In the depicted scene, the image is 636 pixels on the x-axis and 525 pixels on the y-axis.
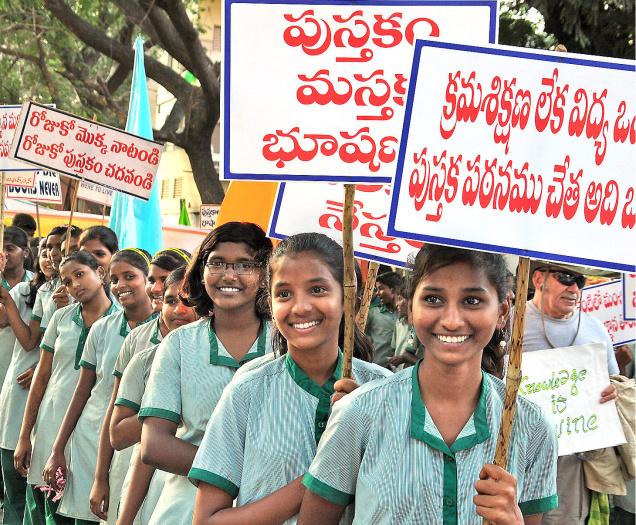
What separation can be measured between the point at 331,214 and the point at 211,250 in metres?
0.82

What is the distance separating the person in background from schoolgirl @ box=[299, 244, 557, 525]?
638 centimetres

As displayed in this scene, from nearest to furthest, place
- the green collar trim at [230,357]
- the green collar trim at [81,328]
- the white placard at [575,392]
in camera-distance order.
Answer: the green collar trim at [230,357] → the white placard at [575,392] → the green collar trim at [81,328]

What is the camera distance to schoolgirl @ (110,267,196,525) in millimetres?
4527

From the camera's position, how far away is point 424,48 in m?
3.07

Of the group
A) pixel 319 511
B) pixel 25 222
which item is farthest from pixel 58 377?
pixel 25 222

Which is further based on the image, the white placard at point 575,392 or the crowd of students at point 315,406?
the white placard at point 575,392

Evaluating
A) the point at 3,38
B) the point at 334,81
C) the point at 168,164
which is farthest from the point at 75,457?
the point at 168,164

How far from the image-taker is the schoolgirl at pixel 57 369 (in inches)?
274

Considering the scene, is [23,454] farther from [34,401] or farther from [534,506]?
[534,506]

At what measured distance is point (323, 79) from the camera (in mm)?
4066

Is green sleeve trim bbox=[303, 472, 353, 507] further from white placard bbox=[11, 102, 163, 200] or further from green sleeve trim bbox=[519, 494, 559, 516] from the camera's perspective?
white placard bbox=[11, 102, 163, 200]

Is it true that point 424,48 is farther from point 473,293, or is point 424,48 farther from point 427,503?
point 427,503

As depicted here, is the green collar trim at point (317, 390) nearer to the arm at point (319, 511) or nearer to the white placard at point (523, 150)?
the arm at point (319, 511)

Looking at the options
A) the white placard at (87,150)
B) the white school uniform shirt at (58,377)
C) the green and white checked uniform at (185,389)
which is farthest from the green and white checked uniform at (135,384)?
the white placard at (87,150)
